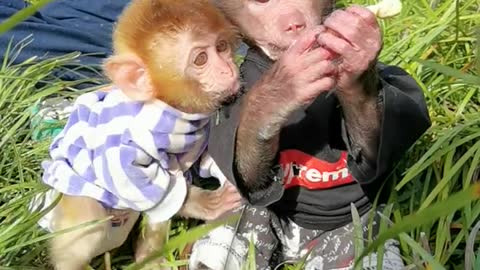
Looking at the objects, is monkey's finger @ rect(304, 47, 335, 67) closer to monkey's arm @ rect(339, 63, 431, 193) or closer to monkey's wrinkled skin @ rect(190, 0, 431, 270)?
monkey's wrinkled skin @ rect(190, 0, 431, 270)

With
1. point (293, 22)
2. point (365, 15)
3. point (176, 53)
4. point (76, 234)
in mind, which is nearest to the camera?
point (365, 15)

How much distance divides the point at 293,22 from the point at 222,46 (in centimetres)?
30

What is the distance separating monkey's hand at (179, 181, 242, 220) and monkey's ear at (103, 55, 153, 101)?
366mm

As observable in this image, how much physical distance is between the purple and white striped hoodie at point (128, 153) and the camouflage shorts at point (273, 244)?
0.14m

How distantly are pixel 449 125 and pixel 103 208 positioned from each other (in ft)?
3.04

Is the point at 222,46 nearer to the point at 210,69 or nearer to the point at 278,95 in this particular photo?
the point at 210,69

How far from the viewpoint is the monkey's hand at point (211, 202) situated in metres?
2.43

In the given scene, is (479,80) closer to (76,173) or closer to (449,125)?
(449,125)

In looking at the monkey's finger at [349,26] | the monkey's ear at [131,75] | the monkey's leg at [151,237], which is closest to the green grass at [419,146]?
the monkey's leg at [151,237]

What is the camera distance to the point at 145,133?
7.23 feet

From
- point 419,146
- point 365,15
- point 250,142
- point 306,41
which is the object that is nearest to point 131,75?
point 250,142

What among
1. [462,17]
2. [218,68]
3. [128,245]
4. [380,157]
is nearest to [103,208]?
[128,245]

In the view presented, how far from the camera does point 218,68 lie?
2.15m

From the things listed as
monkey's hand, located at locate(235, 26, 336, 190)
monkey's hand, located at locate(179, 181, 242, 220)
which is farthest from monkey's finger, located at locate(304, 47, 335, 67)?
monkey's hand, located at locate(179, 181, 242, 220)
